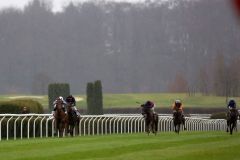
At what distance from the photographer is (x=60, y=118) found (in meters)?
23.3

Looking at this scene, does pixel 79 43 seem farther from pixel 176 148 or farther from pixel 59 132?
pixel 176 148

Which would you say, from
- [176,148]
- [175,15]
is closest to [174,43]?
[175,15]

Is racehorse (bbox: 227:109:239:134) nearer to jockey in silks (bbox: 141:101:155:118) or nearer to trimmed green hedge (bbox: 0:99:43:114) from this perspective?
jockey in silks (bbox: 141:101:155:118)

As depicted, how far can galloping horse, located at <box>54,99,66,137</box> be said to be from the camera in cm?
2316

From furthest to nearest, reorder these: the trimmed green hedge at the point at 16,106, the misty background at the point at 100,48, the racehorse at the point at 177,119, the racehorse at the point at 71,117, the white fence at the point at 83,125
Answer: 1. the misty background at the point at 100,48
2. the trimmed green hedge at the point at 16,106
3. the racehorse at the point at 177,119
4. the racehorse at the point at 71,117
5. the white fence at the point at 83,125

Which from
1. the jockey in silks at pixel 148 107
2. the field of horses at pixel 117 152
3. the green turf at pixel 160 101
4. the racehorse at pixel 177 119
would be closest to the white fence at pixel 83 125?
the jockey in silks at pixel 148 107

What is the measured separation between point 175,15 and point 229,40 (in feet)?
58.3

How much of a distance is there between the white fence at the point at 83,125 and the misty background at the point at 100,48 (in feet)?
163

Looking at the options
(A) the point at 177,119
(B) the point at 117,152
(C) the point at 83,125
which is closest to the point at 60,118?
(C) the point at 83,125

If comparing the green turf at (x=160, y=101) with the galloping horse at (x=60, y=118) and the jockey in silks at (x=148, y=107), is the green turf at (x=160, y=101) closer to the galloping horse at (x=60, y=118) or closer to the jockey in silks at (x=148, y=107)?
the jockey in silks at (x=148, y=107)

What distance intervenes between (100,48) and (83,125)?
82053mm

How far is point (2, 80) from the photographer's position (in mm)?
104375

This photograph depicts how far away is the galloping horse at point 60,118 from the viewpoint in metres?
23.2

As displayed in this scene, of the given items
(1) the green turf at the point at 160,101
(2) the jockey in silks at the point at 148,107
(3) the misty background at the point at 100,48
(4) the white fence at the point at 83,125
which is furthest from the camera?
(3) the misty background at the point at 100,48
